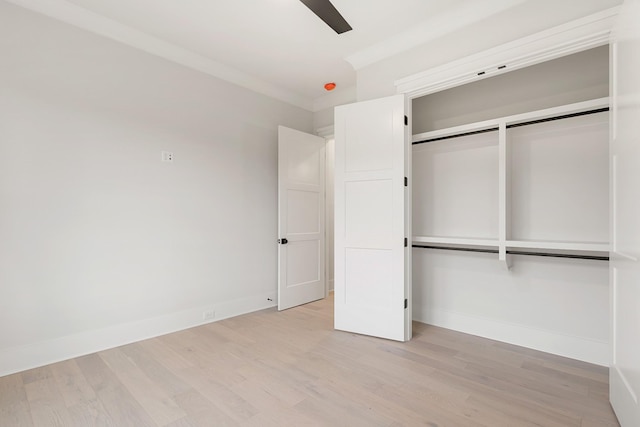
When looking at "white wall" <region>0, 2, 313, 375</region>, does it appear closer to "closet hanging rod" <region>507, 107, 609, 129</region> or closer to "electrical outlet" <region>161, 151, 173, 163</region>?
"electrical outlet" <region>161, 151, 173, 163</region>

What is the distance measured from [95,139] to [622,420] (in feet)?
13.5

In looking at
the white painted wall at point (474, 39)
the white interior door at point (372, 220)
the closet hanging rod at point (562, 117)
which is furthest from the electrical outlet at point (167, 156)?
the closet hanging rod at point (562, 117)

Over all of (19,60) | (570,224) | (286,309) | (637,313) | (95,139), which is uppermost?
(19,60)

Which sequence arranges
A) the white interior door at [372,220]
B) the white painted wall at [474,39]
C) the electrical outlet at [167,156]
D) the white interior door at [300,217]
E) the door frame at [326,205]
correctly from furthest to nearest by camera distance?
the door frame at [326,205], the white interior door at [300,217], the electrical outlet at [167,156], the white interior door at [372,220], the white painted wall at [474,39]

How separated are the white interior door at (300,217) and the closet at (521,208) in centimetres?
145

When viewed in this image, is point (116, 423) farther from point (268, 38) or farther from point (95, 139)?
point (268, 38)

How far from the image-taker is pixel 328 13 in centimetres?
230

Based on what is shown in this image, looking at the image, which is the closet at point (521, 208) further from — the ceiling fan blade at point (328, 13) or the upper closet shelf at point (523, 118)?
the ceiling fan blade at point (328, 13)

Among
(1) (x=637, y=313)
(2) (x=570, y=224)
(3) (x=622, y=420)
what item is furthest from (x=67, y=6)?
(3) (x=622, y=420)

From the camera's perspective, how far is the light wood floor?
5.79 ft

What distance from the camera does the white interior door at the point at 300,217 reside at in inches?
153

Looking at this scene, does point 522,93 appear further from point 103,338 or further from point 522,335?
point 103,338

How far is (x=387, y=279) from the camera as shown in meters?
2.91

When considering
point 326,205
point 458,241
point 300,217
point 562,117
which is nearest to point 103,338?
point 300,217
